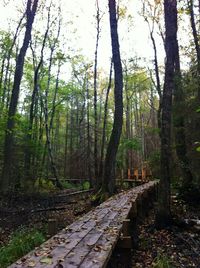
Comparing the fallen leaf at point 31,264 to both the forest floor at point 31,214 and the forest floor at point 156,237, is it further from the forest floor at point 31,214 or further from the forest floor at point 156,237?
the forest floor at point 31,214

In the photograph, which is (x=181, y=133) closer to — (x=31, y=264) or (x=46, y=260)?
(x=46, y=260)

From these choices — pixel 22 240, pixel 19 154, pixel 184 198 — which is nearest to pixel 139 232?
pixel 22 240

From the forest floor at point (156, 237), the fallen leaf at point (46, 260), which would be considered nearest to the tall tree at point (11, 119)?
the forest floor at point (156, 237)

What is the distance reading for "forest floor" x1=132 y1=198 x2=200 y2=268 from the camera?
6.30 meters

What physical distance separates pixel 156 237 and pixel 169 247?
73 cm

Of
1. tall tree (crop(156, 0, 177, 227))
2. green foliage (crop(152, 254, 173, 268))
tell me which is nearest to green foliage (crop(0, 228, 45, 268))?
green foliage (crop(152, 254, 173, 268))

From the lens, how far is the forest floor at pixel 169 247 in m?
6.30

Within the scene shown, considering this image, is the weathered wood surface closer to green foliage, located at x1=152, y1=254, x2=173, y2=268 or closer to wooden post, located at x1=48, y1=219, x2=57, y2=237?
wooden post, located at x1=48, y1=219, x2=57, y2=237

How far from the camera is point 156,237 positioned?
8.03m

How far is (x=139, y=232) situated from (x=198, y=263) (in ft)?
8.39

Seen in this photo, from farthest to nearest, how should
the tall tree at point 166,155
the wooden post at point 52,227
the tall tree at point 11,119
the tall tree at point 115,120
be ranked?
the tall tree at point 11,119 → the tall tree at point 115,120 → the tall tree at point 166,155 → the wooden post at point 52,227

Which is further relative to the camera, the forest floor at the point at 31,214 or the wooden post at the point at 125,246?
the forest floor at the point at 31,214

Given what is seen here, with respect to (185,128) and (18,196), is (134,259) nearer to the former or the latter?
(185,128)

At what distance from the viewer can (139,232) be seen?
8.73m
